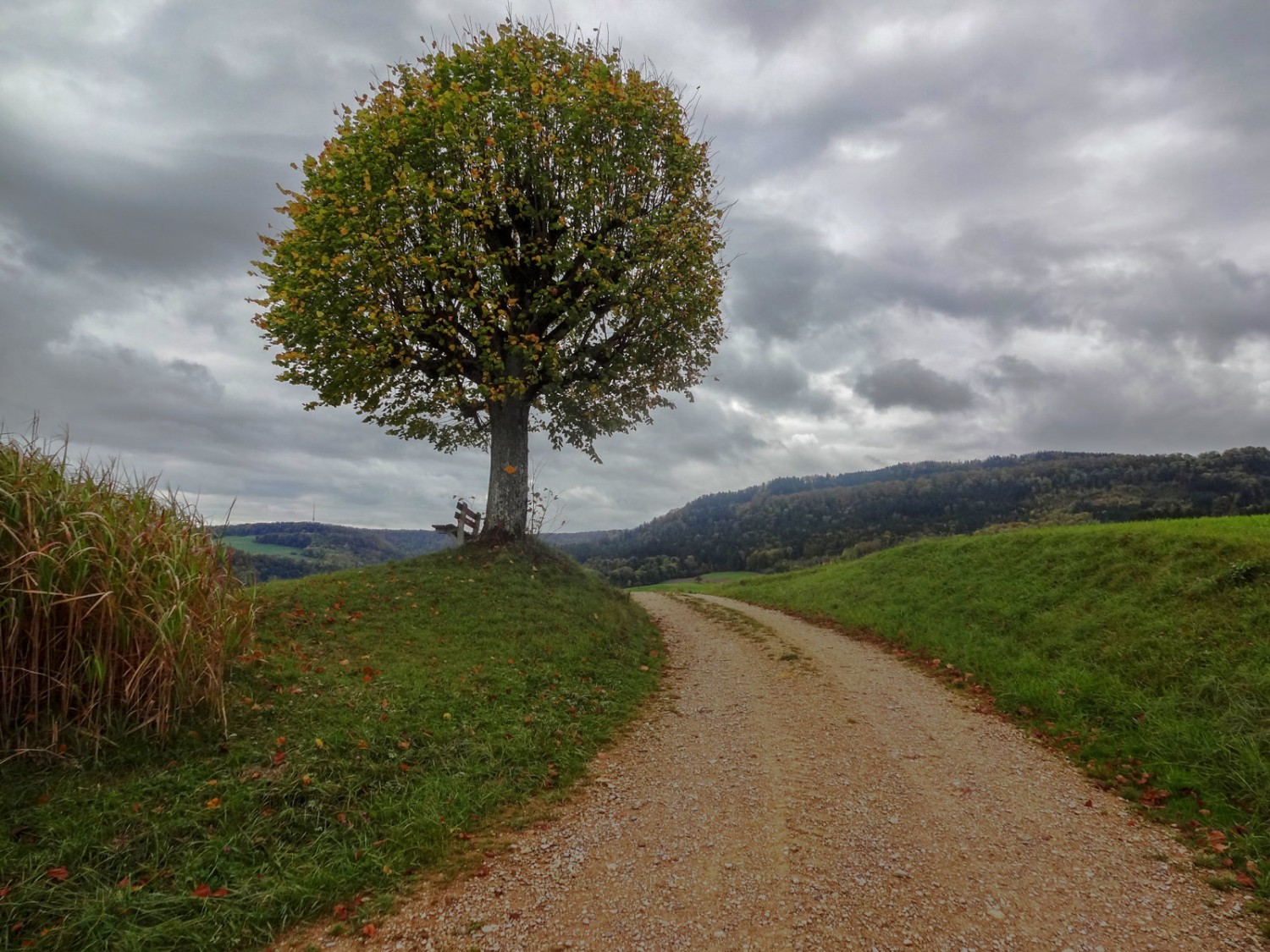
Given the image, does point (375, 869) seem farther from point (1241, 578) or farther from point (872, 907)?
point (1241, 578)

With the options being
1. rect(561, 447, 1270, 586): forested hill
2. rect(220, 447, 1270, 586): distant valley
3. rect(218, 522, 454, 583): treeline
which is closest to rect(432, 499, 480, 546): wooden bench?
rect(218, 522, 454, 583): treeline

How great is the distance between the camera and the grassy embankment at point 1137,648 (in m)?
6.52

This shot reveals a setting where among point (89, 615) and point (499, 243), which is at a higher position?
point (499, 243)

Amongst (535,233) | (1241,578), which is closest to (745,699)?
(1241,578)

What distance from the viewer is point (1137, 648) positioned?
10.0 meters

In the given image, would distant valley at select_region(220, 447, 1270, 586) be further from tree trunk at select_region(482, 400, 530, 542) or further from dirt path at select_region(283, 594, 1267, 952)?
dirt path at select_region(283, 594, 1267, 952)

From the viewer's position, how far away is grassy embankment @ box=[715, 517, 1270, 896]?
652 cm

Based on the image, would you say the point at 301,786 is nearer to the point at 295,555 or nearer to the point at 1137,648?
the point at 1137,648

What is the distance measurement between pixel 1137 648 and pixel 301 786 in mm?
13084

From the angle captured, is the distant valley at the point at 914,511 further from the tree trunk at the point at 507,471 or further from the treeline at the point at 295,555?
the tree trunk at the point at 507,471

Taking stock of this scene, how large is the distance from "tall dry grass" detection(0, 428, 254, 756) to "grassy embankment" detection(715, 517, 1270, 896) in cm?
1050

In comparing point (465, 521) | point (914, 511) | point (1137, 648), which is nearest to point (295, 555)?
point (465, 521)

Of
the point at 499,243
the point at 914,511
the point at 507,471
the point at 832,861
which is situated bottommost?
the point at 832,861

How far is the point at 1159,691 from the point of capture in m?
8.81
